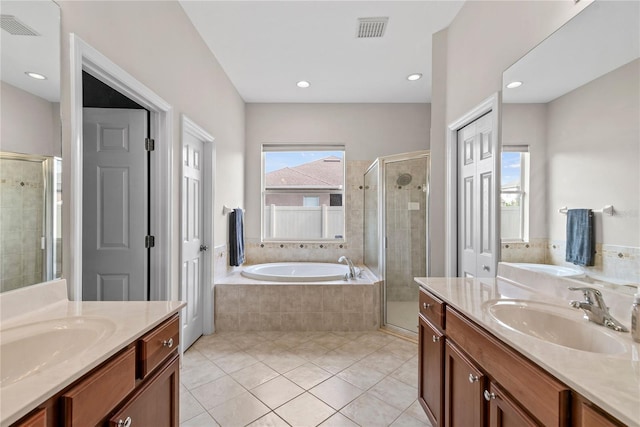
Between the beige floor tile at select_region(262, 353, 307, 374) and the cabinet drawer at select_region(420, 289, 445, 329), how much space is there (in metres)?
1.16

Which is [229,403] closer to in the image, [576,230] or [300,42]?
[576,230]

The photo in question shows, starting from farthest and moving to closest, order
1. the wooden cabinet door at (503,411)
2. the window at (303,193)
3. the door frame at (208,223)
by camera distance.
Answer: the window at (303,193)
the door frame at (208,223)
the wooden cabinet door at (503,411)

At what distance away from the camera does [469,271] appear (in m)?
2.12

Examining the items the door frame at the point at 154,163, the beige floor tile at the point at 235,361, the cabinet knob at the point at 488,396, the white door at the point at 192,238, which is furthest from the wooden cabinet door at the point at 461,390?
the white door at the point at 192,238

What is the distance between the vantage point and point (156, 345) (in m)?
1.05

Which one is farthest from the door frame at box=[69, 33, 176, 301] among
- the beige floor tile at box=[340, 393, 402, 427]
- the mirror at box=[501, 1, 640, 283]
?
the mirror at box=[501, 1, 640, 283]

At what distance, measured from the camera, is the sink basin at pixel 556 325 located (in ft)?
3.07

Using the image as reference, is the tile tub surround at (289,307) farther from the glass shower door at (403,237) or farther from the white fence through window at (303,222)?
the white fence through window at (303,222)

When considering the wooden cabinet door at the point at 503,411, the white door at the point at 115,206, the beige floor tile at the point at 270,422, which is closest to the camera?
the wooden cabinet door at the point at 503,411

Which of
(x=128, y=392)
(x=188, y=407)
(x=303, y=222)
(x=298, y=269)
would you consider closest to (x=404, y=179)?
(x=303, y=222)

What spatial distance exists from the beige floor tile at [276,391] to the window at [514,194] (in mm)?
1684

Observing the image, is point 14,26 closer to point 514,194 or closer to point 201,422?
point 201,422

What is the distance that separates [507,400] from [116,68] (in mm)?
2216

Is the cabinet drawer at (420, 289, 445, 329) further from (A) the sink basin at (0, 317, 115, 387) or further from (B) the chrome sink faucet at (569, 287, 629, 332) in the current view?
(A) the sink basin at (0, 317, 115, 387)
